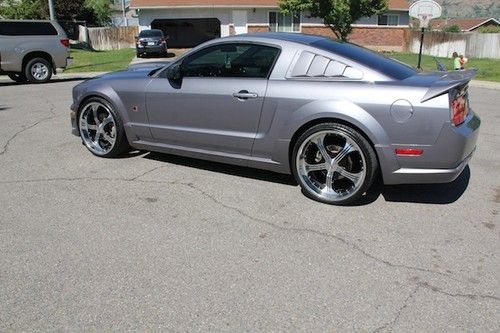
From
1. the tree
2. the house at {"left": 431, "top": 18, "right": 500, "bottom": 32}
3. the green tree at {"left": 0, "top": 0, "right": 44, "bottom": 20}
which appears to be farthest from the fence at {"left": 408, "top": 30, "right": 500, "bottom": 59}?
the house at {"left": 431, "top": 18, "right": 500, "bottom": 32}

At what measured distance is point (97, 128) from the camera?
6020 millimetres

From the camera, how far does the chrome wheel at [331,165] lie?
4426mm

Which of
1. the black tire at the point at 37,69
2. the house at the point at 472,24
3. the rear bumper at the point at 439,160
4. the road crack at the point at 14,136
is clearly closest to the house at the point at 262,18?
the black tire at the point at 37,69

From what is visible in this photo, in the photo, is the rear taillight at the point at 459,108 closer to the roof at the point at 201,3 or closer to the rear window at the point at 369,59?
the rear window at the point at 369,59

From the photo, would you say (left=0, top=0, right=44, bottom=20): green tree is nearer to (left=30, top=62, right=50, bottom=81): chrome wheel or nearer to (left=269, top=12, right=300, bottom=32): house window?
(left=269, top=12, right=300, bottom=32): house window

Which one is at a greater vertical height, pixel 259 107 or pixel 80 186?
pixel 259 107

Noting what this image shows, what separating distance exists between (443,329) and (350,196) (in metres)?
1.84

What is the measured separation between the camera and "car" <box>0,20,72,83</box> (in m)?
14.1

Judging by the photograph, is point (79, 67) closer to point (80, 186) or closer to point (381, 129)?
point (80, 186)

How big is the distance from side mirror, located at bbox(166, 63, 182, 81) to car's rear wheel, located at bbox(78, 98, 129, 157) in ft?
3.00

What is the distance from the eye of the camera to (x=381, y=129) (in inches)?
165

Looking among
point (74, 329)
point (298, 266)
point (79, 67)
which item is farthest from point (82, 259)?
point (79, 67)

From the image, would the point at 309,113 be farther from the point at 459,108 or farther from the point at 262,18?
the point at 262,18

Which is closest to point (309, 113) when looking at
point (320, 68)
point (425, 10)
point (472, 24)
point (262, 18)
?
point (320, 68)
